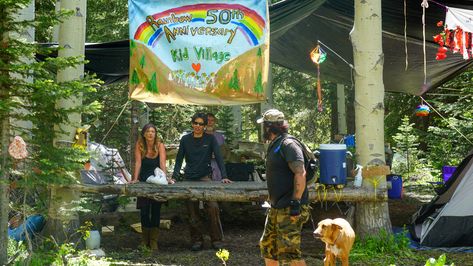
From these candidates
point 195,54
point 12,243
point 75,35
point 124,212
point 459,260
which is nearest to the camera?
point 12,243

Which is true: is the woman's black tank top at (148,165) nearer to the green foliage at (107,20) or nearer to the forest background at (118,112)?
the forest background at (118,112)

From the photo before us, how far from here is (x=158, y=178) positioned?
22.1 ft

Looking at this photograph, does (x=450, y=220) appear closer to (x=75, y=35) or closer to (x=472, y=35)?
(x=472, y=35)

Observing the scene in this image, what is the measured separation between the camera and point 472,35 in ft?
22.7

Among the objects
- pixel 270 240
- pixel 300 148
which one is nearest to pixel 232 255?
pixel 270 240

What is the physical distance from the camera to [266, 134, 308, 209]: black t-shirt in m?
Answer: 4.82

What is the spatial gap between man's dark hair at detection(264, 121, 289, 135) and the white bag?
7.24ft

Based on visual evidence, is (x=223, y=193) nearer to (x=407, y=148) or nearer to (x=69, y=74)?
(x=69, y=74)

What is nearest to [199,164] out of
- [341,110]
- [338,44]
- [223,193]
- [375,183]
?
[223,193]

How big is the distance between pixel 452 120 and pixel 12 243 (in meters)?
8.42

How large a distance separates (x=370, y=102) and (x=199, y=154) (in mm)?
2220

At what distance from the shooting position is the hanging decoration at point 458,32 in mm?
6629

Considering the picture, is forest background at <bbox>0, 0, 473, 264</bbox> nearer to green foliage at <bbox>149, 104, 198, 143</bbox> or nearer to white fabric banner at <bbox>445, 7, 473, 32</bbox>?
green foliage at <bbox>149, 104, 198, 143</bbox>

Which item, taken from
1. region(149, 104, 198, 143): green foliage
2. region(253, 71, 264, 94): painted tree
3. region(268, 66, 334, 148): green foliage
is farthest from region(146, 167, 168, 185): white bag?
region(268, 66, 334, 148): green foliage
